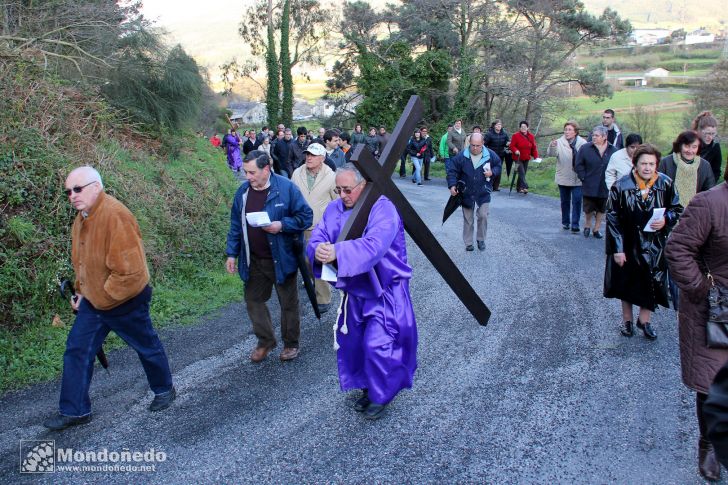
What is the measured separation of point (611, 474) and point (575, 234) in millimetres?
7104

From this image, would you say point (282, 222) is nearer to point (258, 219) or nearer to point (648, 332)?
point (258, 219)

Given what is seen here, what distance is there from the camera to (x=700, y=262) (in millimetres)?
3586

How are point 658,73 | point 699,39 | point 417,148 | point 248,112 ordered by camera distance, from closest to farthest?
point 417,148
point 658,73
point 699,39
point 248,112

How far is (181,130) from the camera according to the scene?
1215 cm

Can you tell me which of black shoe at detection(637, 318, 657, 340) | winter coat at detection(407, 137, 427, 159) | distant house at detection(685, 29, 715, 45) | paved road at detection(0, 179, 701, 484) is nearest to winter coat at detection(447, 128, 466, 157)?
winter coat at detection(407, 137, 427, 159)

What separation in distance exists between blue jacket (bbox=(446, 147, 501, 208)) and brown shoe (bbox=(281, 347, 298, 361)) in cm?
466

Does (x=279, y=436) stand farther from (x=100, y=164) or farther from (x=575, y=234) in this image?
(x=575, y=234)

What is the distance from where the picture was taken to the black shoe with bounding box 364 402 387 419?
432 cm

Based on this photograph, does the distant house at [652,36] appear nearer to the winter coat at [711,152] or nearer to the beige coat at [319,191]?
the winter coat at [711,152]

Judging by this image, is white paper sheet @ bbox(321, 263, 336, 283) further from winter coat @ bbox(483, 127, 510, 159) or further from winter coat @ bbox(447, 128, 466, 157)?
winter coat @ bbox(447, 128, 466, 157)

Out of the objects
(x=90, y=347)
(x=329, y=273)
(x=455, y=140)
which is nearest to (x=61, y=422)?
(x=90, y=347)

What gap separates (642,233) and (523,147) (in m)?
9.87

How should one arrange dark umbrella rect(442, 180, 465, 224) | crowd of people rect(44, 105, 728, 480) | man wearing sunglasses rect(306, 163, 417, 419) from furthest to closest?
1. dark umbrella rect(442, 180, 465, 224)
2. man wearing sunglasses rect(306, 163, 417, 419)
3. crowd of people rect(44, 105, 728, 480)

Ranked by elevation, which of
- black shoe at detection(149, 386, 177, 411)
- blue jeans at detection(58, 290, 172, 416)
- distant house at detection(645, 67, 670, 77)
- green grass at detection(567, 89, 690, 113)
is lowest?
black shoe at detection(149, 386, 177, 411)
